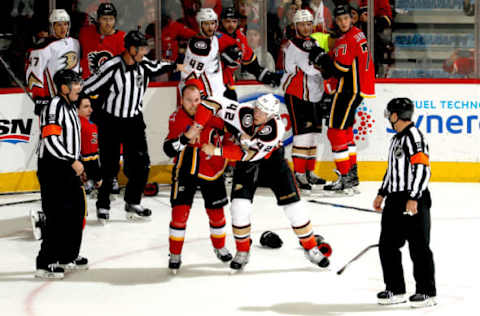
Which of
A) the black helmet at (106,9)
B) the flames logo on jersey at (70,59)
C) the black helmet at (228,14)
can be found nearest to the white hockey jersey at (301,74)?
the black helmet at (228,14)

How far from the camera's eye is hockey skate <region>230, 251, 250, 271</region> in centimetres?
570

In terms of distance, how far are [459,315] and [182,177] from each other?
1871 millimetres

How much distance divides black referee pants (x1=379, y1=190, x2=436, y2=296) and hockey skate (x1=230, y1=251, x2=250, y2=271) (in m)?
1.10

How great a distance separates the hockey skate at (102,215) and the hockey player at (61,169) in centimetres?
164

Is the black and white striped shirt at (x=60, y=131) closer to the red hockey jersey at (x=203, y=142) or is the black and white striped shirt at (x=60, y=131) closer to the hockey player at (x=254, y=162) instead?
the red hockey jersey at (x=203, y=142)

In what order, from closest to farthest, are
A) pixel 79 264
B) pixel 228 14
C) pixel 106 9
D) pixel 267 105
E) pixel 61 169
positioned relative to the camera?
pixel 267 105, pixel 61 169, pixel 79 264, pixel 106 9, pixel 228 14

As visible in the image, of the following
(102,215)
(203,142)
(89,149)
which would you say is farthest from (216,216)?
(102,215)

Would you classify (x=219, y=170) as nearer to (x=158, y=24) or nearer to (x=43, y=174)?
(x=43, y=174)

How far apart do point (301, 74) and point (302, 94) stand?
0.18 meters

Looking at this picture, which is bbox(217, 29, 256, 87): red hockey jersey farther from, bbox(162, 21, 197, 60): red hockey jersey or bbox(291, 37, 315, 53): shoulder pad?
bbox(162, 21, 197, 60): red hockey jersey

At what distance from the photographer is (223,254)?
19.4ft

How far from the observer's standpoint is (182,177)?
567 cm

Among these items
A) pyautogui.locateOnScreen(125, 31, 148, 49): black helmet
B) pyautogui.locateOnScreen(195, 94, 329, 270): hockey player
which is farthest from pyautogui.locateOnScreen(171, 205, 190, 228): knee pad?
pyautogui.locateOnScreen(125, 31, 148, 49): black helmet

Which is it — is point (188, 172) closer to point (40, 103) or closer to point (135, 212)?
point (135, 212)
